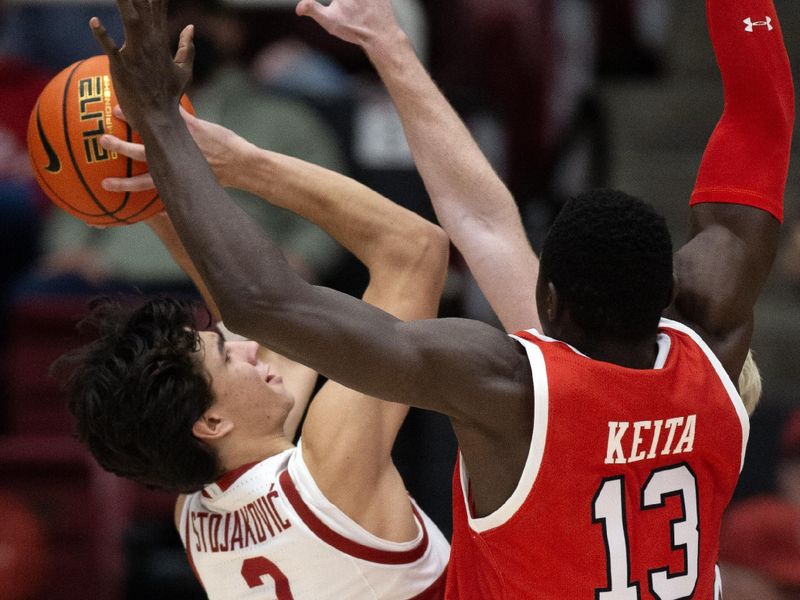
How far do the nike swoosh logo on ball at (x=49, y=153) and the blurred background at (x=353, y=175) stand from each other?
3.43 feet

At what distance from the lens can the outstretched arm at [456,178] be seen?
3.36 metres

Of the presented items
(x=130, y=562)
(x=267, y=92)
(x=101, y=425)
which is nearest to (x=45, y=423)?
(x=130, y=562)

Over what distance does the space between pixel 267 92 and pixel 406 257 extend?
3319 mm

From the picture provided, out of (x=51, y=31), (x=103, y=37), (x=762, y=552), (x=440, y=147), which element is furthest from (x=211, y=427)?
(x=51, y=31)

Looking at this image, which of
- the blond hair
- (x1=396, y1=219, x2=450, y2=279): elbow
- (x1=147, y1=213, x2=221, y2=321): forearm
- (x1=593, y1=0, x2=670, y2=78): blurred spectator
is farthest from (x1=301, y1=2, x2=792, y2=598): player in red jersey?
(x1=593, y1=0, x2=670, y2=78): blurred spectator

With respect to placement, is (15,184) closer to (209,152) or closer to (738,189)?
(209,152)

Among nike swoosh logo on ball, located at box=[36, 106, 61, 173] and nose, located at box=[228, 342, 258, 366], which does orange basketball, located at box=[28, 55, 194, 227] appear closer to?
nike swoosh logo on ball, located at box=[36, 106, 61, 173]

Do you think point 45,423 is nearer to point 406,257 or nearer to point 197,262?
point 406,257

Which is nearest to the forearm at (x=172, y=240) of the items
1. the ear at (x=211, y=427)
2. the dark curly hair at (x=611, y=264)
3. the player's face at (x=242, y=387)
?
the player's face at (x=242, y=387)

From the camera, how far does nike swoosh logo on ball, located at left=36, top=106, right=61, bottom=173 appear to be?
317cm

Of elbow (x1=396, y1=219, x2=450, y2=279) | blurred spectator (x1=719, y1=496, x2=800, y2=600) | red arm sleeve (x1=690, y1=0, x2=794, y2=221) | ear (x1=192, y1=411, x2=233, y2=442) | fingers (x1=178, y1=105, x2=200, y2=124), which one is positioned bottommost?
blurred spectator (x1=719, y1=496, x2=800, y2=600)

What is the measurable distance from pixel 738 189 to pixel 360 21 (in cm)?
102

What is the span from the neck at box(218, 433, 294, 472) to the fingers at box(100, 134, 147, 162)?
2.82ft

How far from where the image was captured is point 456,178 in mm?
3410
